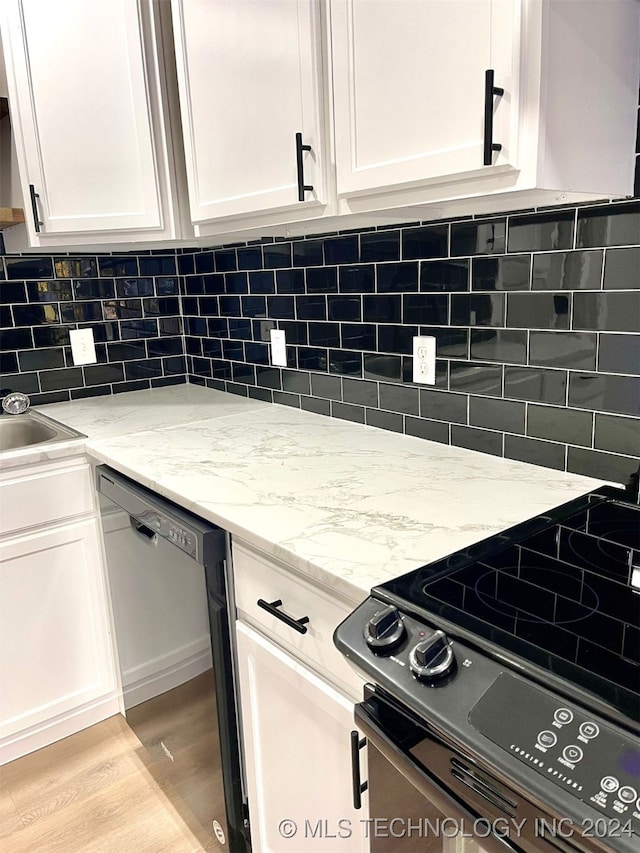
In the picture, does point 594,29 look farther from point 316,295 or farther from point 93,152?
point 93,152

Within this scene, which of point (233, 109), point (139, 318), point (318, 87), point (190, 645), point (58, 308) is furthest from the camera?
point (139, 318)

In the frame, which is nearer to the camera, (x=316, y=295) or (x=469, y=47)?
(x=469, y=47)

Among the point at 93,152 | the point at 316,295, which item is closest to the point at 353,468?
the point at 316,295

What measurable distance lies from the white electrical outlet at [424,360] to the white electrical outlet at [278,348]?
0.59 metres

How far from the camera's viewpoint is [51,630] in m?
1.85

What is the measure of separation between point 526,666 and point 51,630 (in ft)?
5.18

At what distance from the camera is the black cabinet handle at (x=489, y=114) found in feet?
3.12

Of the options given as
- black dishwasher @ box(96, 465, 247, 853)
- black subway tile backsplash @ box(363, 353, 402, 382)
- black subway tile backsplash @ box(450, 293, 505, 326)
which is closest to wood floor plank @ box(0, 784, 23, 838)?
black dishwasher @ box(96, 465, 247, 853)

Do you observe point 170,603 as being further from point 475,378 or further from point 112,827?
point 475,378

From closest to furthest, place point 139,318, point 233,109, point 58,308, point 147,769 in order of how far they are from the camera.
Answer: point 233,109 < point 147,769 < point 58,308 < point 139,318

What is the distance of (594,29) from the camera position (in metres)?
0.99

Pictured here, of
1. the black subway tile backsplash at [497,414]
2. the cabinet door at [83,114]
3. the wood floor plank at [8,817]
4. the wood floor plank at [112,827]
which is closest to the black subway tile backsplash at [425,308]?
the black subway tile backsplash at [497,414]

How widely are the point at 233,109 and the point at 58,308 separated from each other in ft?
3.62

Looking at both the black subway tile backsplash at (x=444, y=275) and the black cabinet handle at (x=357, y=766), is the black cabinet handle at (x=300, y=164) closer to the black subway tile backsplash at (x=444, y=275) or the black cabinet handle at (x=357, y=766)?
the black subway tile backsplash at (x=444, y=275)
